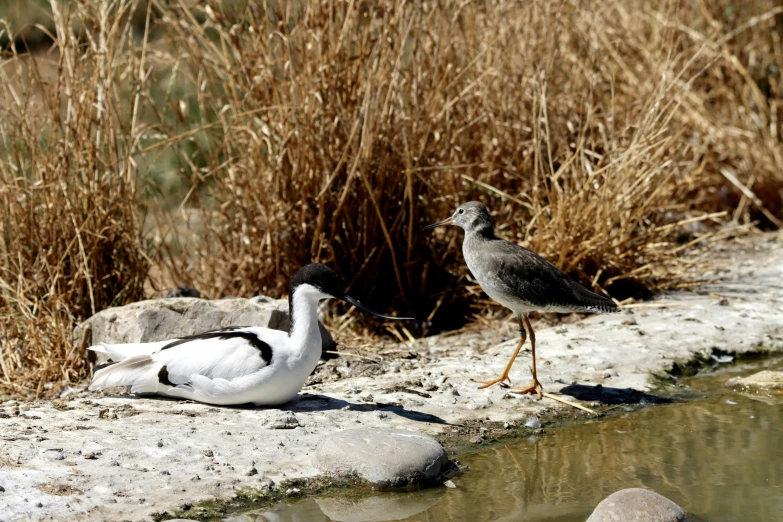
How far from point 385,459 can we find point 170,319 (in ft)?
6.63

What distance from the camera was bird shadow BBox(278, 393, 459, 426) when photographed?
5.01 m

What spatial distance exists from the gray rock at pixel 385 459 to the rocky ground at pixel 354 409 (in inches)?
4.5

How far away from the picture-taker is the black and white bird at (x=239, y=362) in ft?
15.7

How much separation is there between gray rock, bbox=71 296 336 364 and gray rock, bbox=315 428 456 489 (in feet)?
5.11

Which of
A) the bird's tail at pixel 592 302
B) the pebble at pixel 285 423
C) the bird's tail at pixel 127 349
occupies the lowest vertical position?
the pebble at pixel 285 423

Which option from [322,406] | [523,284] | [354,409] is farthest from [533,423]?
[322,406]

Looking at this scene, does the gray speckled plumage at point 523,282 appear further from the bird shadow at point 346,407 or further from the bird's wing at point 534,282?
the bird shadow at point 346,407

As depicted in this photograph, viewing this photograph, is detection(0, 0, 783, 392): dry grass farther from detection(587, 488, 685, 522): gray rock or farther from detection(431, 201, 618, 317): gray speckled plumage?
detection(587, 488, 685, 522): gray rock

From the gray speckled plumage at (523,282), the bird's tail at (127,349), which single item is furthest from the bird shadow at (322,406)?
the gray speckled plumage at (523,282)

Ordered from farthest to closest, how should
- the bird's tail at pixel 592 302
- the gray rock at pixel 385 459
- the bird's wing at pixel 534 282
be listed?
the bird's tail at pixel 592 302
the bird's wing at pixel 534 282
the gray rock at pixel 385 459

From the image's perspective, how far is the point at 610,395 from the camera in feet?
18.0

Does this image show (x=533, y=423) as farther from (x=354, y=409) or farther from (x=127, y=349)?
(x=127, y=349)

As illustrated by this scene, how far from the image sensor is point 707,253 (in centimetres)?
857

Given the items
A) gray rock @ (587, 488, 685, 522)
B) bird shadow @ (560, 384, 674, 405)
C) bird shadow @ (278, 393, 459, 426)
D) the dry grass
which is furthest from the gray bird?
gray rock @ (587, 488, 685, 522)
